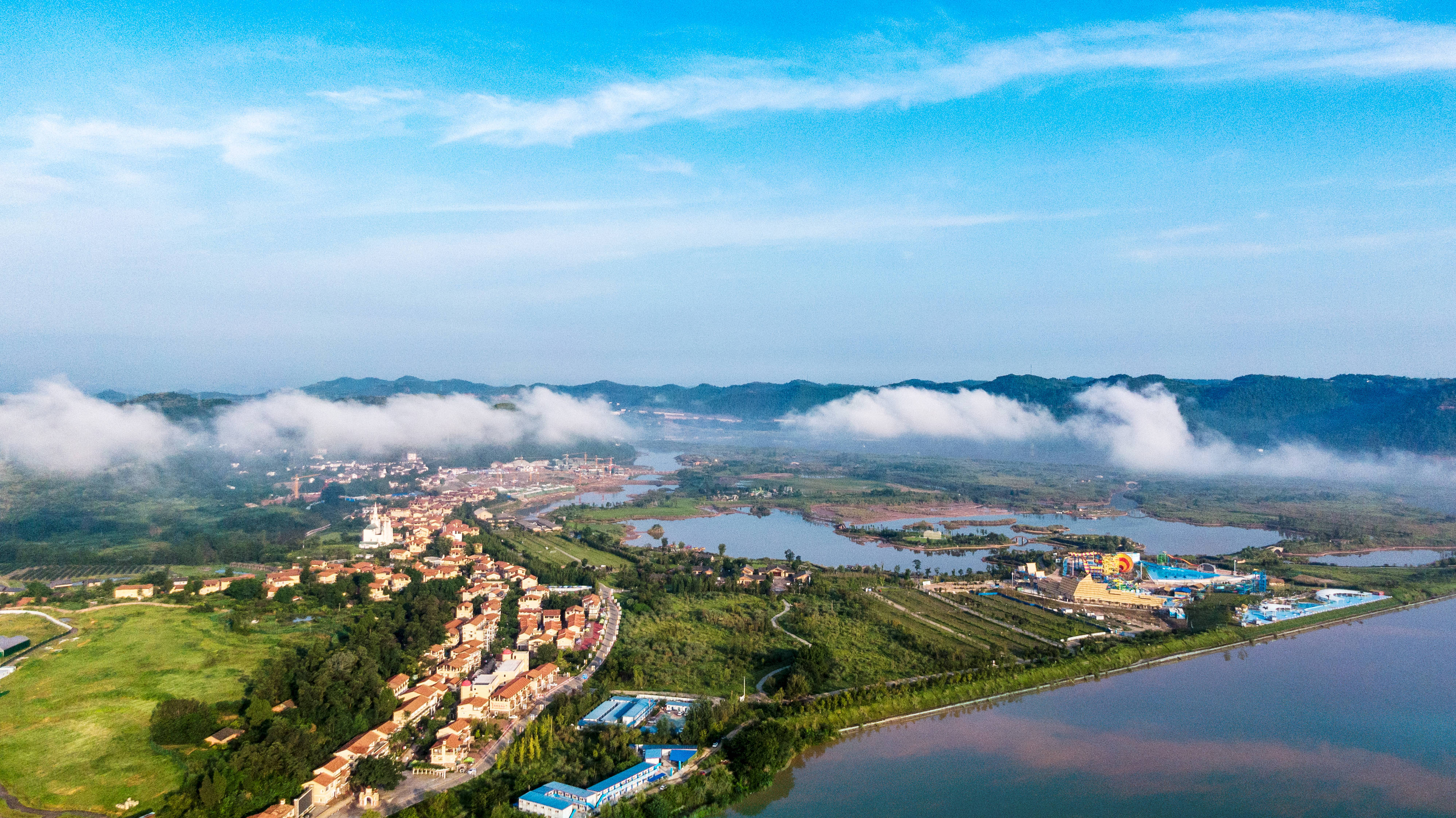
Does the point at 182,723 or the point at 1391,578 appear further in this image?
the point at 1391,578

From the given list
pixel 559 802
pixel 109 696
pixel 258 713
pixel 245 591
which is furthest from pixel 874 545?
pixel 109 696

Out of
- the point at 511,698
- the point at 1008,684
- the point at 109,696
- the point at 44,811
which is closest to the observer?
the point at 44,811

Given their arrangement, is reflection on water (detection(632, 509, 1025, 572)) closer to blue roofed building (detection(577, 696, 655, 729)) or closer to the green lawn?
blue roofed building (detection(577, 696, 655, 729))

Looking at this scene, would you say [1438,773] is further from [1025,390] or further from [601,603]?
[1025,390]

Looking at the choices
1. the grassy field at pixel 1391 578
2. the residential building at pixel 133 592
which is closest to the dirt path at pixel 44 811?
the residential building at pixel 133 592

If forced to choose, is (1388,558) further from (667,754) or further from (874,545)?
(667,754)

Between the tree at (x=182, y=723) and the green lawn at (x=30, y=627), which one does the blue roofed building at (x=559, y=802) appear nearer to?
the tree at (x=182, y=723)

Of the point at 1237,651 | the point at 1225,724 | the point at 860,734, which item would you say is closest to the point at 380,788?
the point at 860,734
